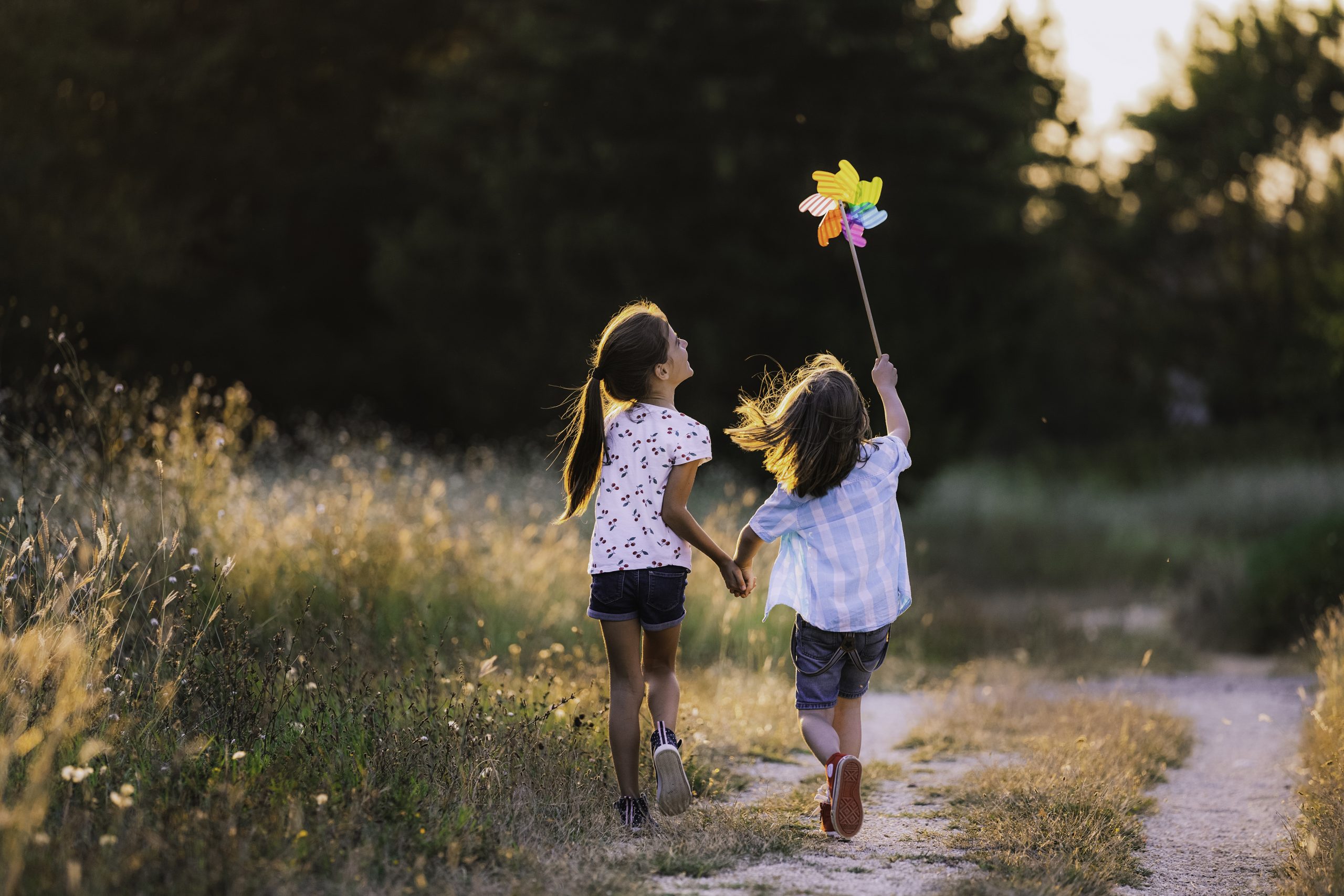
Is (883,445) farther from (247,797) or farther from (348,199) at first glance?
(348,199)

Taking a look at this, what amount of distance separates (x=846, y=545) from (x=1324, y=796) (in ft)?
7.03

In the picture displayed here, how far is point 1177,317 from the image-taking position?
26.5 m

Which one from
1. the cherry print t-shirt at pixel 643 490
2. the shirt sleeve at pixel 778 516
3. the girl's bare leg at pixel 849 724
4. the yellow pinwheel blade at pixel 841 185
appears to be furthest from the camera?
the yellow pinwheel blade at pixel 841 185

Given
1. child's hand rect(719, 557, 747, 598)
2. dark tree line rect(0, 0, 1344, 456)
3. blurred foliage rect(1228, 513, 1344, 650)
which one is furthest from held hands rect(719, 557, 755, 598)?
dark tree line rect(0, 0, 1344, 456)

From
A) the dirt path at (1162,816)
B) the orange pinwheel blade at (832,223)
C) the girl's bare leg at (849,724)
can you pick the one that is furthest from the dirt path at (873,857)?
the orange pinwheel blade at (832,223)

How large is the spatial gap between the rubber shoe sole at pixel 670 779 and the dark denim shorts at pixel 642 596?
42 centimetres

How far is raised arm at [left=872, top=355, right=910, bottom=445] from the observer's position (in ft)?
14.4

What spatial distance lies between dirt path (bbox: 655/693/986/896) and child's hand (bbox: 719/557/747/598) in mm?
897

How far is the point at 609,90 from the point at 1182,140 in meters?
17.6

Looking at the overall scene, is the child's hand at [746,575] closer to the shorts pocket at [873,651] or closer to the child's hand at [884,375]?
the shorts pocket at [873,651]

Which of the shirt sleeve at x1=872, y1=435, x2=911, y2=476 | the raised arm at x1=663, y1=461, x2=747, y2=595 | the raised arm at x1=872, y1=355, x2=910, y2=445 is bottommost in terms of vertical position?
the raised arm at x1=663, y1=461, x2=747, y2=595

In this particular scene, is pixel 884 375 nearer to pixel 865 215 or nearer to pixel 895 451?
pixel 895 451

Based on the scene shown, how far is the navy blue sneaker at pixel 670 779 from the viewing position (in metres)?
4.01

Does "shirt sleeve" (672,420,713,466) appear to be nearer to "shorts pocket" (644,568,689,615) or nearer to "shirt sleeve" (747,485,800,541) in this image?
"shirt sleeve" (747,485,800,541)
